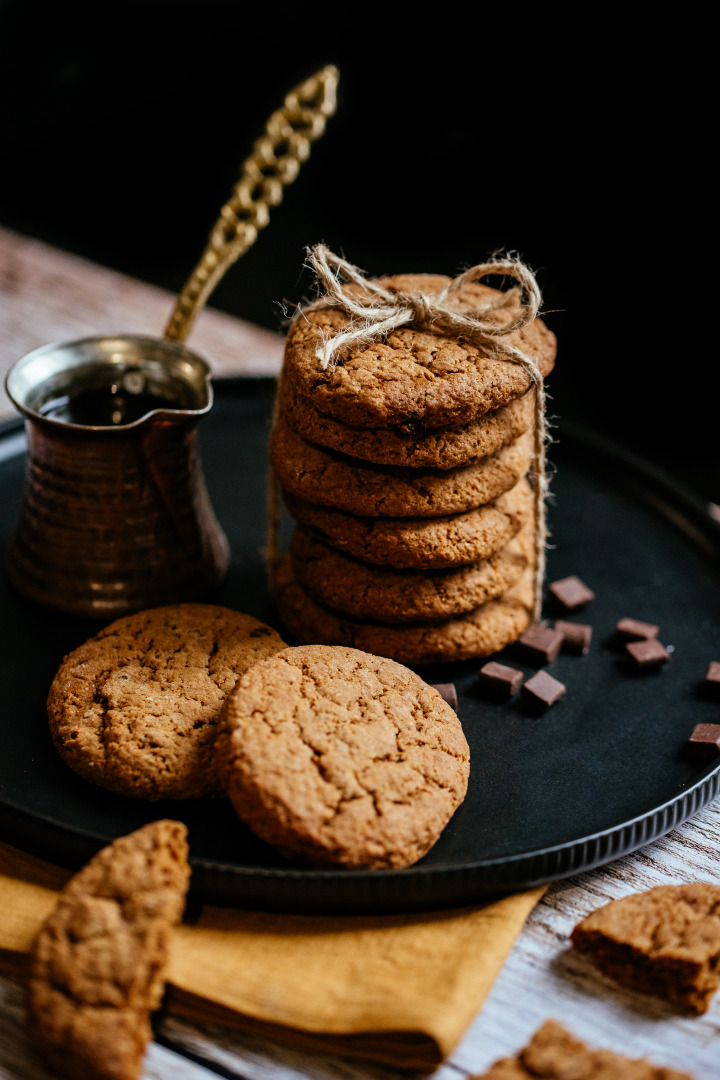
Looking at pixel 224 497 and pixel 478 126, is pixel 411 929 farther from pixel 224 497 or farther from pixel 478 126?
pixel 478 126

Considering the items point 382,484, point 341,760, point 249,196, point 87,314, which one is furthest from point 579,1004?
point 87,314

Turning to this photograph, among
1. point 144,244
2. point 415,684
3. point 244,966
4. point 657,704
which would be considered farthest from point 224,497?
point 144,244

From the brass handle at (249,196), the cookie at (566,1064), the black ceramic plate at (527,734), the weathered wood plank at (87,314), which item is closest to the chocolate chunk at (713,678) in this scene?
the black ceramic plate at (527,734)

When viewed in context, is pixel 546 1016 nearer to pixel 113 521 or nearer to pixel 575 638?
pixel 575 638

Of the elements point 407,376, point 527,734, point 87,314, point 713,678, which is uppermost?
point 407,376

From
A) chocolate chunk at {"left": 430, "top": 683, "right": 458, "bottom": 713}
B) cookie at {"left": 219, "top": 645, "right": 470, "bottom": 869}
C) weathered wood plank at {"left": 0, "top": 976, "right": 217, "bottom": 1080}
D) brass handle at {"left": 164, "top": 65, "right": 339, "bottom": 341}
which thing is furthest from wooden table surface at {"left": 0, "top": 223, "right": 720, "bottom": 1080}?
brass handle at {"left": 164, "top": 65, "right": 339, "bottom": 341}

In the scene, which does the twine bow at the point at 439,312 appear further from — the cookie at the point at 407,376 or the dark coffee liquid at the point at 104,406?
the dark coffee liquid at the point at 104,406
